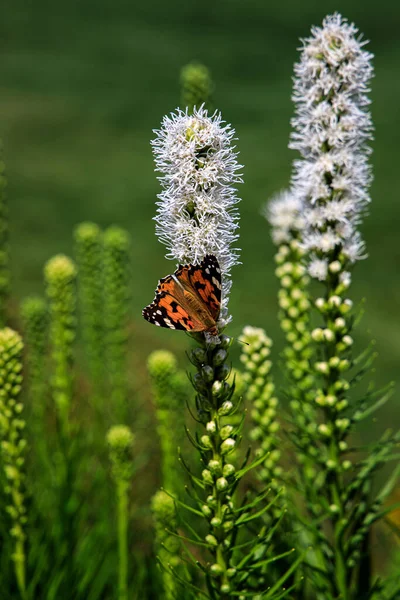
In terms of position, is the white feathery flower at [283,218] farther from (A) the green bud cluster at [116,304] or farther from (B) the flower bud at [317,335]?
(A) the green bud cluster at [116,304]

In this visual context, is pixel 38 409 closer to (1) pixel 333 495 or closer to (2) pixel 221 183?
(1) pixel 333 495

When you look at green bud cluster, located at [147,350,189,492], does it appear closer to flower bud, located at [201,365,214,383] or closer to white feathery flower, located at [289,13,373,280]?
white feathery flower, located at [289,13,373,280]

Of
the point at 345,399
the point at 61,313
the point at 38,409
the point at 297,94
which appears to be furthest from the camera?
the point at 38,409

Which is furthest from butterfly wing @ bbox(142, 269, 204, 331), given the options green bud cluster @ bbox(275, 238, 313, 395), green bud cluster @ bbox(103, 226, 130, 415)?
green bud cluster @ bbox(103, 226, 130, 415)

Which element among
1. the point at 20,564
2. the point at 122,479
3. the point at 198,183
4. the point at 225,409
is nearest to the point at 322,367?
the point at 225,409

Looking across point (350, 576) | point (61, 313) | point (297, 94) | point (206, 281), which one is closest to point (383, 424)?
point (350, 576)

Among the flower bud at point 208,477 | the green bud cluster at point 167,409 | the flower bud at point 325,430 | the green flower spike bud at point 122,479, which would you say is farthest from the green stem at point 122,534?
the flower bud at point 208,477
